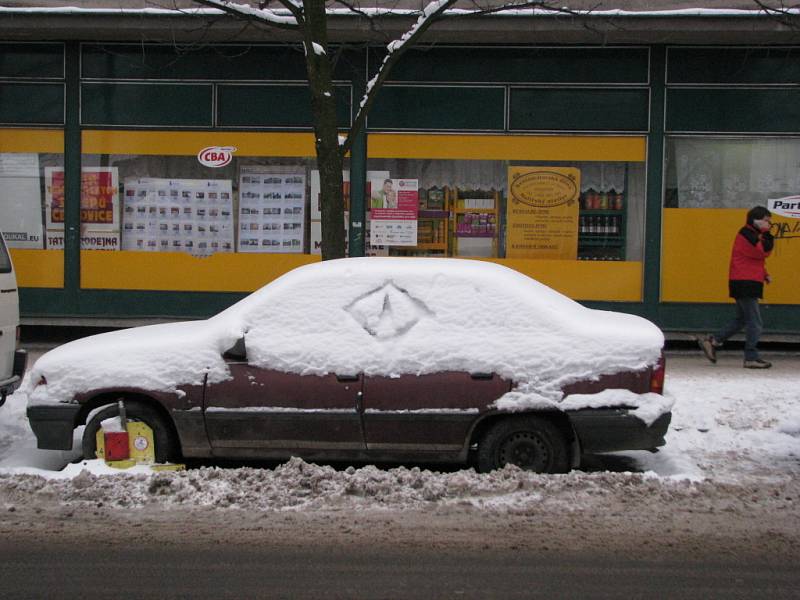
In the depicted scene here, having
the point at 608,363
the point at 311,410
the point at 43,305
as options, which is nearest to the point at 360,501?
the point at 311,410

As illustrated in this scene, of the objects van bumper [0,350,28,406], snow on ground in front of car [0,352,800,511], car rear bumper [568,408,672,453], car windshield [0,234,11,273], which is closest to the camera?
snow on ground in front of car [0,352,800,511]

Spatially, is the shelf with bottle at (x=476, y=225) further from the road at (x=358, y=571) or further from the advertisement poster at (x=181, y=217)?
the road at (x=358, y=571)

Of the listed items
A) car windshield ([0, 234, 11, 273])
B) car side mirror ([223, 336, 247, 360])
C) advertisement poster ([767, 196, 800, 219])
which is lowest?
car side mirror ([223, 336, 247, 360])

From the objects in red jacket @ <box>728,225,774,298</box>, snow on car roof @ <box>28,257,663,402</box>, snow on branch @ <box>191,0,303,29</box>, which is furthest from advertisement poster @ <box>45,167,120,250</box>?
red jacket @ <box>728,225,774,298</box>

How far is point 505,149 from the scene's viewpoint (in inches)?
517

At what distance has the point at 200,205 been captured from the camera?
44.4 ft

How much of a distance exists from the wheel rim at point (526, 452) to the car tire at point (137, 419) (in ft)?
7.88

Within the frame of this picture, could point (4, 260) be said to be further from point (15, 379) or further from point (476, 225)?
point (476, 225)

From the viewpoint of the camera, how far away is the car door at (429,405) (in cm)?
682

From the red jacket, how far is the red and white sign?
6.69 meters

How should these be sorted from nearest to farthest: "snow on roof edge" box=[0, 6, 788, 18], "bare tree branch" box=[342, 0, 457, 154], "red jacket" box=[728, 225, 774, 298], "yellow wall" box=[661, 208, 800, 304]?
"bare tree branch" box=[342, 0, 457, 154]
"red jacket" box=[728, 225, 774, 298]
"snow on roof edge" box=[0, 6, 788, 18]
"yellow wall" box=[661, 208, 800, 304]

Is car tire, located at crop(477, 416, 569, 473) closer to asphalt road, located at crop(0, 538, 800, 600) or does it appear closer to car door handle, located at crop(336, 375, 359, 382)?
car door handle, located at crop(336, 375, 359, 382)

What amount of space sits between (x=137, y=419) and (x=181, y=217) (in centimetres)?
688

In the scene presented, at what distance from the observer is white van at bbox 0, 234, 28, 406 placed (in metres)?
7.97
